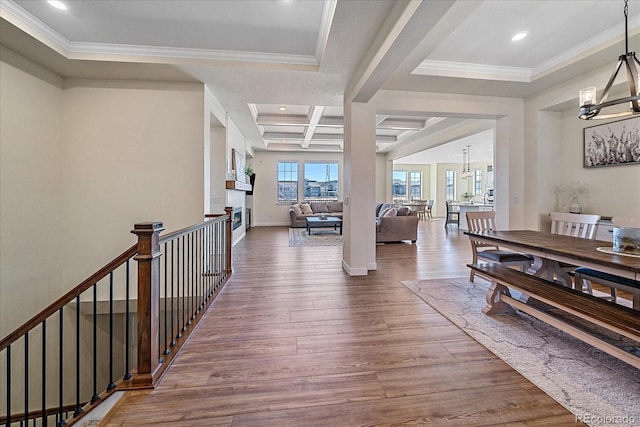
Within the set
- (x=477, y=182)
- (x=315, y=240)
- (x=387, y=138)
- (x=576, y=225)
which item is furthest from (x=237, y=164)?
(x=477, y=182)

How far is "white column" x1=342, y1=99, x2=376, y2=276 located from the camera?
151 inches

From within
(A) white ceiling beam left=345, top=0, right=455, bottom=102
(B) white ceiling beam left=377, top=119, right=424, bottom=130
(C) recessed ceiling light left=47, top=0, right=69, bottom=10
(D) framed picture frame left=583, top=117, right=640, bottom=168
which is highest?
(B) white ceiling beam left=377, top=119, right=424, bottom=130

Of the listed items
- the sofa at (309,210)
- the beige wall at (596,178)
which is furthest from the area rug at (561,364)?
the sofa at (309,210)

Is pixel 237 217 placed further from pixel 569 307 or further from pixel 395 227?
pixel 569 307

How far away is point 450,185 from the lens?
13.7 m

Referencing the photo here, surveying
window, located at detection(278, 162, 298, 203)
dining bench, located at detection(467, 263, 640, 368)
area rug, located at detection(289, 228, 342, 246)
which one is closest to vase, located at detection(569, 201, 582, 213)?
dining bench, located at detection(467, 263, 640, 368)

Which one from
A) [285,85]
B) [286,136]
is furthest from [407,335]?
[286,136]

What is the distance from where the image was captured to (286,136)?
8.09 m

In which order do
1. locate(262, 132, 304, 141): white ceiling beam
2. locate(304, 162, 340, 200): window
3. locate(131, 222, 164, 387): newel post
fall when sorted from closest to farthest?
1. locate(131, 222, 164, 387): newel post
2. locate(262, 132, 304, 141): white ceiling beam
3. locate(304, 162, 340, 200): window

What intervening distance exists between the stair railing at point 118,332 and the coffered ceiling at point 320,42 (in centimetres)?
202

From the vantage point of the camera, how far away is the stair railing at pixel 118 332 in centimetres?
170

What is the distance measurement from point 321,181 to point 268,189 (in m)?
2.00

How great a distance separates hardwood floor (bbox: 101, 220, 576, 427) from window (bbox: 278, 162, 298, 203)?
715 centimetres

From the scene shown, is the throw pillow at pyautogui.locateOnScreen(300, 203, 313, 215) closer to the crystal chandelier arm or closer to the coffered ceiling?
the coffered ceiling
